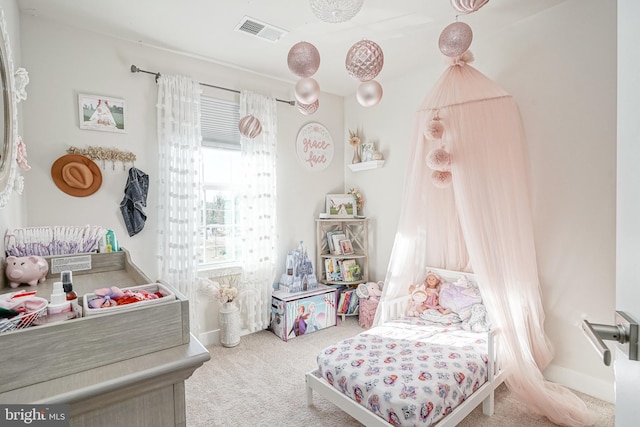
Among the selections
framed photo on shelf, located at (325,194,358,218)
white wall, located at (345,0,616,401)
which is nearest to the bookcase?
framed photo on shelf, located at (325,194,358,218)

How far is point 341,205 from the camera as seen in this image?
155 inches

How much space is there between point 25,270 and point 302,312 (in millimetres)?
2405

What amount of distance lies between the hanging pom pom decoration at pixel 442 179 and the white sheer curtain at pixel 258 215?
1749 millimetres

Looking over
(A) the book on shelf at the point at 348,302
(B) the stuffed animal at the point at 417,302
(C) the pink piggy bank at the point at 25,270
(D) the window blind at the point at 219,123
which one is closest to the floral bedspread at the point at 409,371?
(B) the stuffed animal at the point at 417,302

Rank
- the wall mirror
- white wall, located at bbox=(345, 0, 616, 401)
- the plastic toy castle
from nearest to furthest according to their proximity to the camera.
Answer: the wall mirror
white wall, located at bbox=(345, 0, 616, 401)
the plastic toy castle

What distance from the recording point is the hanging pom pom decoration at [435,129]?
2.45 m

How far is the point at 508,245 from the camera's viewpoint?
2.27 metres

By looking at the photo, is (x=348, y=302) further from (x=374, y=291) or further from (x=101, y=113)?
(x=101, y=113)

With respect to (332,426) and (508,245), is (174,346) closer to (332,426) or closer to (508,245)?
(332,426)

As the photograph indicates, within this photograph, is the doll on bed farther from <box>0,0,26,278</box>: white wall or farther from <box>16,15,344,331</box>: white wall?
<box>0,0,26,278</box>: white wall

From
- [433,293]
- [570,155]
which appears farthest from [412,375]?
[570,155]

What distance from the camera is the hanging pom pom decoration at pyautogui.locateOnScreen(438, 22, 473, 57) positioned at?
1.91 meters

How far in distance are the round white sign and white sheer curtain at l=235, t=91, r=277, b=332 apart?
0.41 m

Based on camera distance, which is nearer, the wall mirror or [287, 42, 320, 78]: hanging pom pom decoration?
the wall mirror
